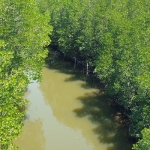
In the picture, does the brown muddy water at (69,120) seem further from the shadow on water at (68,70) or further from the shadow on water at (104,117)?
Answer: the shadow on water at (68,70)

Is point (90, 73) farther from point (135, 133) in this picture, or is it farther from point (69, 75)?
point (135, 133)

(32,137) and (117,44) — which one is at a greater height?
(117,44)

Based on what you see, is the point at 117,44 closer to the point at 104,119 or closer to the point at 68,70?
the point at 104,119

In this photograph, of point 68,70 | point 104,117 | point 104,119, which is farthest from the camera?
point 68,70

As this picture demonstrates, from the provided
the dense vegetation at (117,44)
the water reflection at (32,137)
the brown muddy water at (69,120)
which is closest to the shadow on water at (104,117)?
the brown muddy water at (69,120)

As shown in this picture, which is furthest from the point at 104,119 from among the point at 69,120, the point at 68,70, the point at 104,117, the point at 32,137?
the point at 68,70

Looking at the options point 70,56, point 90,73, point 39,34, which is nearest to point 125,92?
point 39,34
